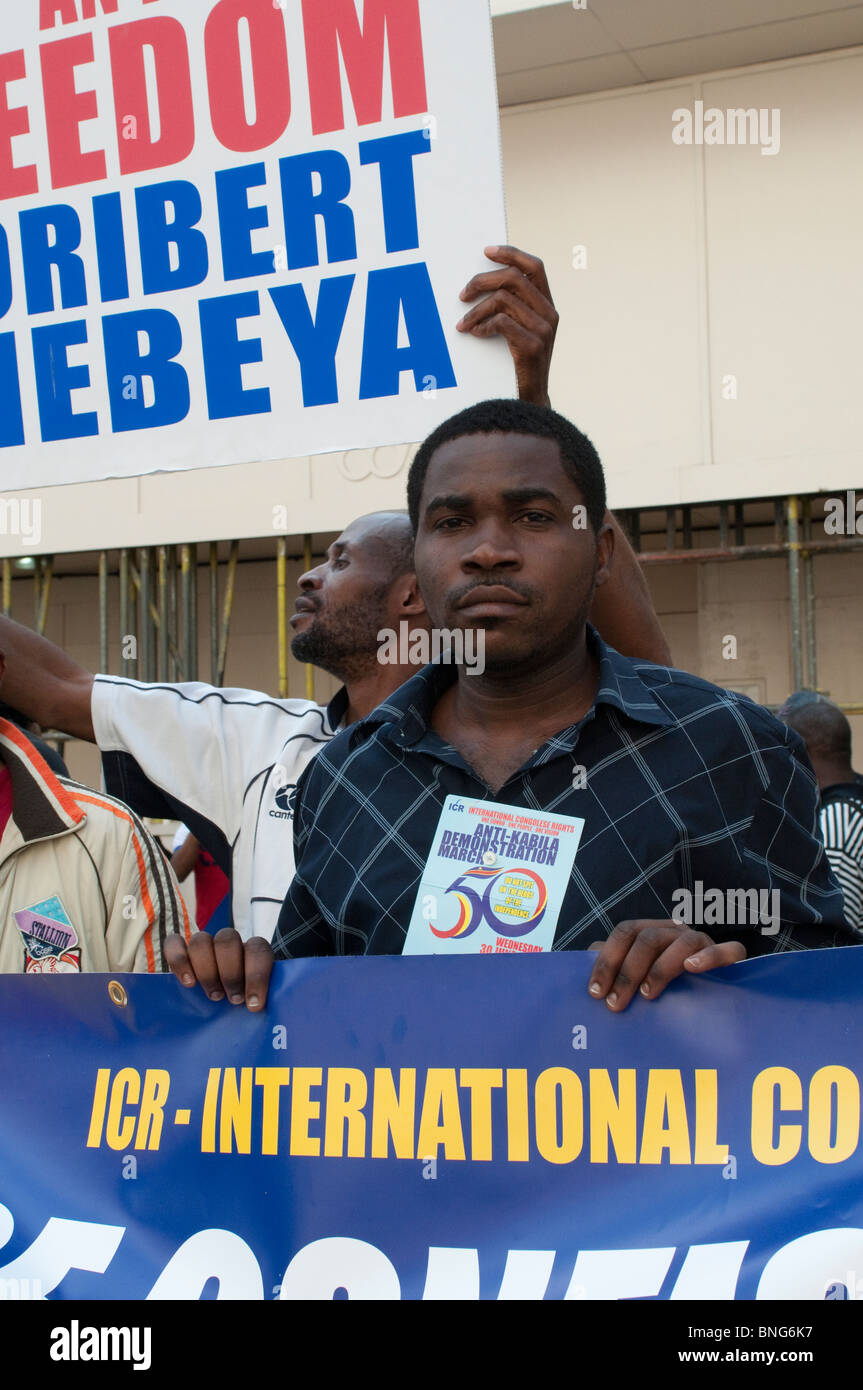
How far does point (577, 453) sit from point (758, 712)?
1.69 ft

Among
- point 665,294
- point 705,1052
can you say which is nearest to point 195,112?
point 705,1052

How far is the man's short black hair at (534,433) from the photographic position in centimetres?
220

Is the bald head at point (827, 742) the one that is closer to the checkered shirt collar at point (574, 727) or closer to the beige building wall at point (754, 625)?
the checkered shirt collar at point (574, 727)

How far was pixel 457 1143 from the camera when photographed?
76.2 inches

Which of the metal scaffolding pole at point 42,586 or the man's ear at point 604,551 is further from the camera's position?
the metal scaffolding pole at point 42,586

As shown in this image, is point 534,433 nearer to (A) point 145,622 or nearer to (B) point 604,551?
(B) point 604,551

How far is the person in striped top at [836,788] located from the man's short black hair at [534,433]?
2514 mm

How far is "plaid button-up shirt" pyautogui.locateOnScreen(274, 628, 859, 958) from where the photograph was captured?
1.94 m

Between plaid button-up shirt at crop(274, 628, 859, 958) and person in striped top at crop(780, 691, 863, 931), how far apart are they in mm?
2555

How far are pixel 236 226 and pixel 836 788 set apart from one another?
3.12 meters

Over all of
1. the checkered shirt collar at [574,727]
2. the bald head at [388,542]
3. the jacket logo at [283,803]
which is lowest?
the jacket logo at [283,803]

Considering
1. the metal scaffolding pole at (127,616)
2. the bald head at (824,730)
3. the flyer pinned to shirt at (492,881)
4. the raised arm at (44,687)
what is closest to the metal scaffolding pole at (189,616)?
the metal scaffolding pole at (127,616)
